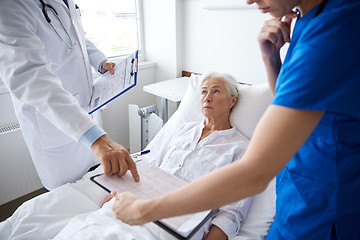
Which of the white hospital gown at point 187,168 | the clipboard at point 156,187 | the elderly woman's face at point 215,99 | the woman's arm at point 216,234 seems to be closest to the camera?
the clipboard at point 156,187

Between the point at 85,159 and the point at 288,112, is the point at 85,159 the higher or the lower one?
the lower one

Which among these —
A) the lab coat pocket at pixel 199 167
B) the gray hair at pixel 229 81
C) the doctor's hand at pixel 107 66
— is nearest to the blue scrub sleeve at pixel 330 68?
the lab coat pocket at pixel 199 167

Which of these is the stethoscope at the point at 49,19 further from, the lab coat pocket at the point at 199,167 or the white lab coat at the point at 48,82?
the lab coat pocket at the point at 199,167

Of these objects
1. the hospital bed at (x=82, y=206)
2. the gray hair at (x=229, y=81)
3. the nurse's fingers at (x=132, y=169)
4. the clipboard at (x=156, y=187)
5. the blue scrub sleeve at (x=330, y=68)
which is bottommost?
the hospital bed at (x=82, y=206)

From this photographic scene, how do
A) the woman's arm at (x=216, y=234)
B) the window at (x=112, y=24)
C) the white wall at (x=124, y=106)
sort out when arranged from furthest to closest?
the white wall at (x=124, y=106)
the window at (x=112, y=24)
the woman's arm at (x=216, y=234)

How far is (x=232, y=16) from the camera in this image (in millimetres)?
2062

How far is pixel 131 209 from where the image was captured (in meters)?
0.61

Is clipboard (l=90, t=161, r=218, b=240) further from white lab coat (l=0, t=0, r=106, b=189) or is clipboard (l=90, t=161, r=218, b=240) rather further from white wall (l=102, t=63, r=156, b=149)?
white wall (l=102, t=63, r=156, b=149)

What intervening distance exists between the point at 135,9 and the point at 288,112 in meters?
2.65

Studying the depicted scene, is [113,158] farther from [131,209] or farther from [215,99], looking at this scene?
[215,99]

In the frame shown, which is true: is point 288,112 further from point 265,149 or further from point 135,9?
point 135,9

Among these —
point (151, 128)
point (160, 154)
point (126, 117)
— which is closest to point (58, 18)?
point (160, 154)

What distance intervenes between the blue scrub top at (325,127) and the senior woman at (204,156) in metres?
0.40

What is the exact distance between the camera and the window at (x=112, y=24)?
2.43 m
